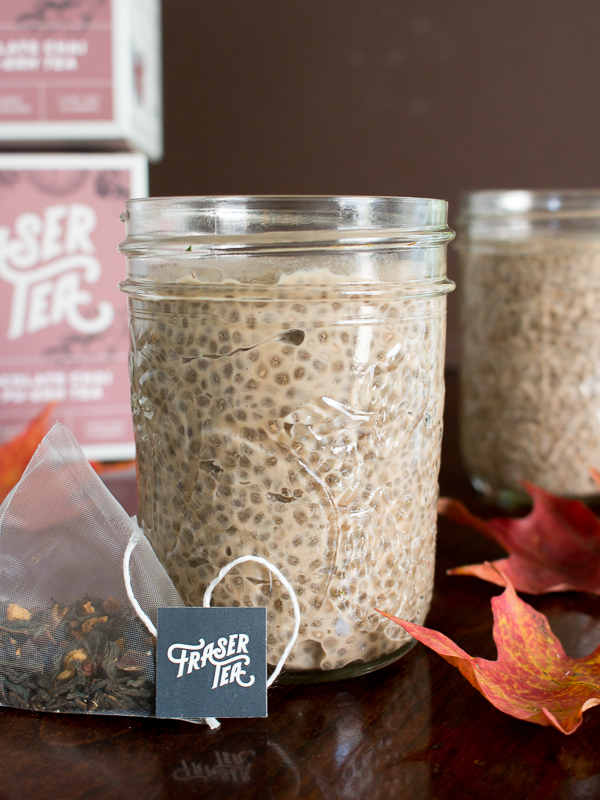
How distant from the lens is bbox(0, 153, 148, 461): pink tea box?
88cm

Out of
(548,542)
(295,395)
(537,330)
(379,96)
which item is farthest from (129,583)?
(379,96)

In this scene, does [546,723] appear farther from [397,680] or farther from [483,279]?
[483,279]

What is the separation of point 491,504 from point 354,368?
432 mm

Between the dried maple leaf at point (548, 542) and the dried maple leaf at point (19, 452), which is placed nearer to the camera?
the dried maple leaf at point (548, 542)

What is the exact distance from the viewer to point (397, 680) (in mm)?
495

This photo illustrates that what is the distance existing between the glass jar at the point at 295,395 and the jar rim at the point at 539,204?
0.30m

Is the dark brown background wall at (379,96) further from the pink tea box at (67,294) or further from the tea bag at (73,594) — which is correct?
the tea bag at (73,594)

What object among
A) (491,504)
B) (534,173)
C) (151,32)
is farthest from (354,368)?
(534,173)

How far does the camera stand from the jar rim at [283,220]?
1.41 feet

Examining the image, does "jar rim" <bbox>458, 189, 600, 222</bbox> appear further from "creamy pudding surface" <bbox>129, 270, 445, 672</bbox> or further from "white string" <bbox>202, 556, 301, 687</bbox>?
"white string" <bbox>202, 556, 301, 687</bbox>

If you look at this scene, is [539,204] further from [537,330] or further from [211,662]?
[211,662]

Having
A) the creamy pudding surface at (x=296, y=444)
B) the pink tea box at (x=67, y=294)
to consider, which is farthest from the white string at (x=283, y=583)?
the pink tea box at (x=67, y=294)

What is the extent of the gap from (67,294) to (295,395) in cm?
55

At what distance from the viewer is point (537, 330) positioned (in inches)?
29.3
